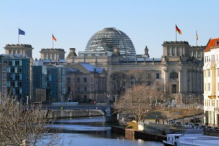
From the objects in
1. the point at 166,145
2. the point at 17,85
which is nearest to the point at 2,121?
the point at 166,145

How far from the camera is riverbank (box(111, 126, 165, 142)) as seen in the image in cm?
10871

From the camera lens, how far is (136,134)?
4569 inches

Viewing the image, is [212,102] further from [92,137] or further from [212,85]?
[92,137]

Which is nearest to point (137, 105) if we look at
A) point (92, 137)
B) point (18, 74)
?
point (92, 137)

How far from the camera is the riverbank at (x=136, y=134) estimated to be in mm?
108706

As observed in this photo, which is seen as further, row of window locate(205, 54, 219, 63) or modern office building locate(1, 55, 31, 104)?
modern office building locate(1, 55, 31, 104)

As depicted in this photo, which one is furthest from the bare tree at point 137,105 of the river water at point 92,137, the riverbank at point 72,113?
the riverbank at point 72,113

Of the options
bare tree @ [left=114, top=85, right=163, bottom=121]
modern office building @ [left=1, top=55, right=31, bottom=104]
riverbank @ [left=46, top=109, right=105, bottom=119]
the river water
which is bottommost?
the river water

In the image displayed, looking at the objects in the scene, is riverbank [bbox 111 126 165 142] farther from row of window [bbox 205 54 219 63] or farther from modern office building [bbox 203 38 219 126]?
row of window [bbox 205 54 219 63]

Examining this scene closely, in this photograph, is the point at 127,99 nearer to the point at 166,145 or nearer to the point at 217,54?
the point at 217,54

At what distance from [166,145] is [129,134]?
19.4 m

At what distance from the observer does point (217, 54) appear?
394 feet

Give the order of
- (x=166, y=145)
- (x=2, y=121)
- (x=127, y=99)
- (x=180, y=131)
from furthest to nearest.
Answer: (x=127, y=99) < (x=180, y=131) < (x=166, y=145) < (x=2, y=121)

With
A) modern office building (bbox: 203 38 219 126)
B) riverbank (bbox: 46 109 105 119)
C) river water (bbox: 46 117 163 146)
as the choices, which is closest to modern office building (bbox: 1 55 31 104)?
riverbank (bbox: 46 109 105 119)
